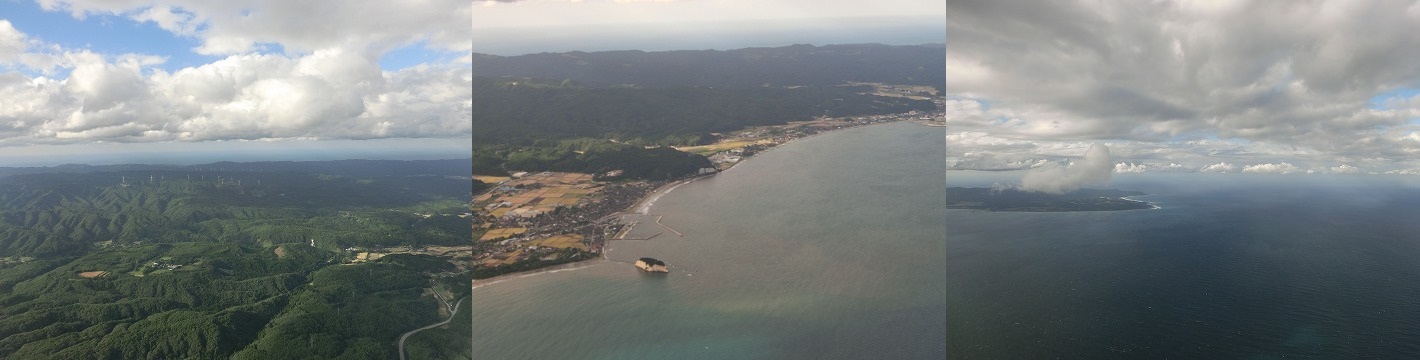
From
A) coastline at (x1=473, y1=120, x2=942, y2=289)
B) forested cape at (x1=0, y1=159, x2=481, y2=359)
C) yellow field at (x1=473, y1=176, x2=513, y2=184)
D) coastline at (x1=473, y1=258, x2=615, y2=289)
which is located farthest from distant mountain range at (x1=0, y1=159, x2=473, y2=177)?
coastline at (x1=473, y1=258, x2=615, y2=289)

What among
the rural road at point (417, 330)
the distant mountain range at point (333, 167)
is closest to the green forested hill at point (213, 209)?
the distant mountain range at point (333, 167)

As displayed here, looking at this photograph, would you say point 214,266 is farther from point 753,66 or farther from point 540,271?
point 753,66

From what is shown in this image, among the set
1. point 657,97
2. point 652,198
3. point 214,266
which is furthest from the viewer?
point 214,266

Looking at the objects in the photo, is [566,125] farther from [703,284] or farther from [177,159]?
[177,159]

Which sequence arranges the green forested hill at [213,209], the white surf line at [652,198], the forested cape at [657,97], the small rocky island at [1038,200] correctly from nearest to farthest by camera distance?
the white surf line at [652,198] < the forested cape at [657,97] < the small rocky island at [1038,200] < the green forested hill at [213,209]

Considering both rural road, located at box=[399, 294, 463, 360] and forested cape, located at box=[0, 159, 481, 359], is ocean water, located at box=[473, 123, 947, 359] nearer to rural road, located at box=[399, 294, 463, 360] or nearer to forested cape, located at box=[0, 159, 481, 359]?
rural road, located at box=[399, 294, 463, 360]

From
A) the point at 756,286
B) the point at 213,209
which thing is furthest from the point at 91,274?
the point at 756,286

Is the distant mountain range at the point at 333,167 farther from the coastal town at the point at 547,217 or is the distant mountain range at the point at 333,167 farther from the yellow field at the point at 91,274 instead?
the coastal town at the point at 547,217
